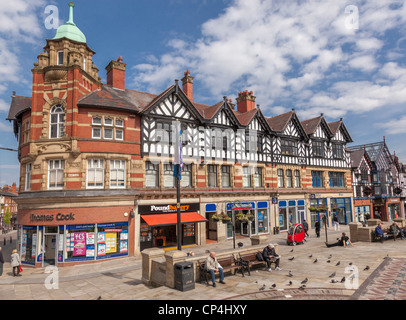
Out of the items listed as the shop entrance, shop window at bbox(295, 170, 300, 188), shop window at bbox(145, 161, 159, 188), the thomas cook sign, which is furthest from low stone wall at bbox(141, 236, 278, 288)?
shop window at bbox(295, 170, 300, 188)

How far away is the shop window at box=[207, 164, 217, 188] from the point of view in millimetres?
23308

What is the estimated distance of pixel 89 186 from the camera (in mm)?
17781

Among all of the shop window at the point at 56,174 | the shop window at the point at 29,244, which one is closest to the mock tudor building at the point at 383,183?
the shop window at the point at 56,174

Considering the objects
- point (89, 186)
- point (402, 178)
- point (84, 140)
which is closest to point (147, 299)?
point (89, 186)

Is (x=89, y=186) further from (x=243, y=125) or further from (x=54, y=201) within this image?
(x=243, y=125)

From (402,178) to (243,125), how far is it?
39.8 m

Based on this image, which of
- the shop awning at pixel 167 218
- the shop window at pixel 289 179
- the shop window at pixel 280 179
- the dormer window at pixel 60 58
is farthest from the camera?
the shop window at pixel 289 179

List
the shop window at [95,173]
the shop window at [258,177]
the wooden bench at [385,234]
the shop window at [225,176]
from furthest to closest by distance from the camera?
the shop window at [258,177], the shop window at [225,176], the wooden bench at [385,234], the shop window at [95,173]

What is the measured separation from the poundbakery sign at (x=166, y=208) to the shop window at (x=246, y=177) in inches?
225

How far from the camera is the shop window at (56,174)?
692 inches

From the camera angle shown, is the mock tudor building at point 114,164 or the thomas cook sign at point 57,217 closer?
the thomas cook sign at point 57,217

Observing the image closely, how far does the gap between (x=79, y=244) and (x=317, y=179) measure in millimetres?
26569

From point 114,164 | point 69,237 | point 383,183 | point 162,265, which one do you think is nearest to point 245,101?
point 114,164

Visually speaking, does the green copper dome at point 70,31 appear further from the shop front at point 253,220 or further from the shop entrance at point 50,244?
the shop front at point 253,220
